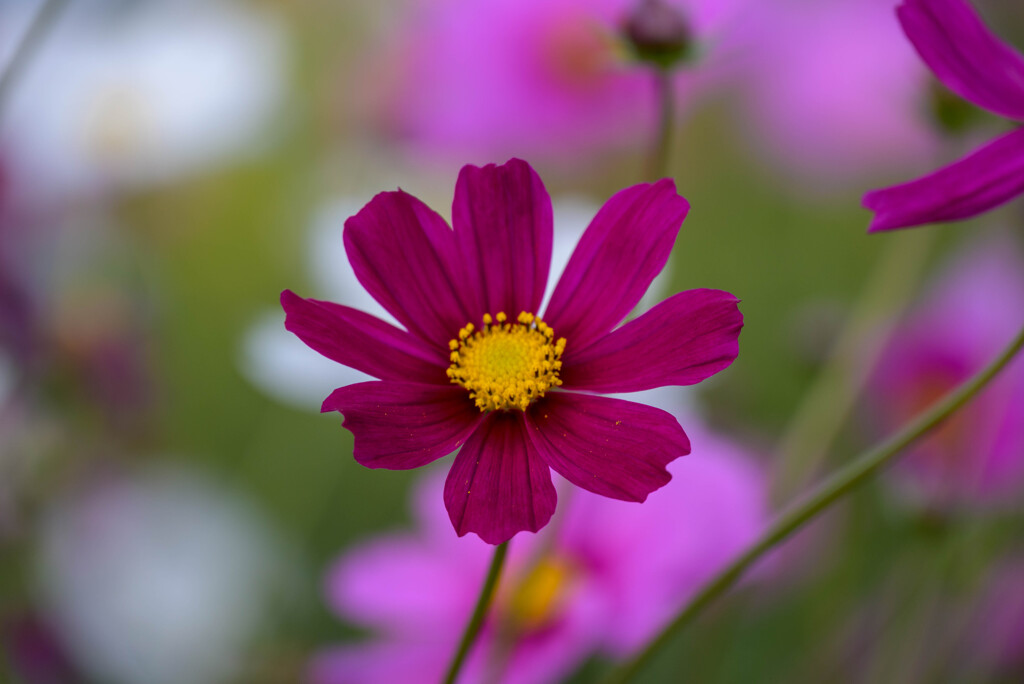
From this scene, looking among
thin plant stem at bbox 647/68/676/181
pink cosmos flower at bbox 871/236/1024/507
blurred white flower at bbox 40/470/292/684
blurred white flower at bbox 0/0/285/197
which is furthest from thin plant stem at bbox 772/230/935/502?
blurred white flower at bbox 0/0/285/197

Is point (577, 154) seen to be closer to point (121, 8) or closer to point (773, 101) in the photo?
point (773, 101)

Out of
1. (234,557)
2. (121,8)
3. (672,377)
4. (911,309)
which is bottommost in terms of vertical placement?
(672,377)

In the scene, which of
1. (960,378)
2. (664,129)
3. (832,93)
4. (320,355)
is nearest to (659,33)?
(664,129)

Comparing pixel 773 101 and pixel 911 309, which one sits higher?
pixel 773 101

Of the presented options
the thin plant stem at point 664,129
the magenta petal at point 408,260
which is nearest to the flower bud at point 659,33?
the thin plant stem at point 664,129

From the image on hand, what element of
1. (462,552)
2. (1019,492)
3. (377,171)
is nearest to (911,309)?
A: (1019,492)

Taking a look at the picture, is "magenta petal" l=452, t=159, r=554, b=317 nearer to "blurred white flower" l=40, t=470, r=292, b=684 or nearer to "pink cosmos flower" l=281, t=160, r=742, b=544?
"pink cosmos flower" l=281, t=160, r=742, b=544

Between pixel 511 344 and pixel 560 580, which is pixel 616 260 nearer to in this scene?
pixel 511 344

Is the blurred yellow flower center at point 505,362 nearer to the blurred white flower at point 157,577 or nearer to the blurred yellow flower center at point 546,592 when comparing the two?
the blurred yellow flower center at point 546,592
